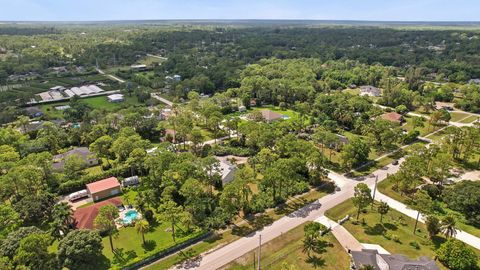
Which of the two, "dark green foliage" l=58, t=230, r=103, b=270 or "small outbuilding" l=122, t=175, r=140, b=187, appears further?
"small outbuilding" l=122, t=175, r=140, b=187

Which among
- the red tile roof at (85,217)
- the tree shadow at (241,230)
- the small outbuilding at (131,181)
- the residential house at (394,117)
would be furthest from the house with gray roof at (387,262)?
the residential house at (394,117)

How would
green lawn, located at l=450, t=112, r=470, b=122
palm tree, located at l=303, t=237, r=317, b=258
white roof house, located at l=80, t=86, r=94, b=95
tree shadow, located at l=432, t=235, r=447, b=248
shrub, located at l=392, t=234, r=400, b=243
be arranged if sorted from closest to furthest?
palm tree, located at l=303, t=237, r=317, b=258, tree shadow, located at l=432, t=235, r=447, b=248, shrub, located at l=392, t=234, r=400, b=243, green lawn, located at l=450, t=112, r=470, b=122, white roof house, located at l=80, t=86, r=94, b=95

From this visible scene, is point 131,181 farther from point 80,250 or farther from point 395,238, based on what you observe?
point 395,238

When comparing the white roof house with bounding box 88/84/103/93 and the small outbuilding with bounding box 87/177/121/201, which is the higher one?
the white roof house with bounding box 88/84/103/93

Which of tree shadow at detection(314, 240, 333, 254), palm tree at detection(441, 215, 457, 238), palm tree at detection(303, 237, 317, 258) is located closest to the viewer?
palm tree at detection(303, 237, 317, 258)

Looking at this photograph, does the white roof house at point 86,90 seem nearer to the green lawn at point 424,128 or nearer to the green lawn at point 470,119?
the green lawn at point 424,128

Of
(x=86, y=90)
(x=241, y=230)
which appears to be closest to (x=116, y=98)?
(x=86, y=90)

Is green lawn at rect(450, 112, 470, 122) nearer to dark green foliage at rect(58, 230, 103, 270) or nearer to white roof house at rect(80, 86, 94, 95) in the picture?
dark green foliage at rect(58, 230, 103, 270)

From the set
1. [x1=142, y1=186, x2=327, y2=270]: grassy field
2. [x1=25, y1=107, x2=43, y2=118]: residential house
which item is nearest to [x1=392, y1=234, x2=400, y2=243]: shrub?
[x1=142, y1=186, x2=327, y2=270]: grassy field
